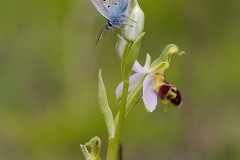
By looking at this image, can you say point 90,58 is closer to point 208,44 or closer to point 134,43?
point 208,44

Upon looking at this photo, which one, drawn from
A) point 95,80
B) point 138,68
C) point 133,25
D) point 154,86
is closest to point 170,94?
point 154,86

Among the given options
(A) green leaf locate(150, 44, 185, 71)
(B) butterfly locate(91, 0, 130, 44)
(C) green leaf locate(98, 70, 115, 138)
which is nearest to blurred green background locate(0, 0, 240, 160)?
(A) green leaf locate(150, 44, 185, 71)

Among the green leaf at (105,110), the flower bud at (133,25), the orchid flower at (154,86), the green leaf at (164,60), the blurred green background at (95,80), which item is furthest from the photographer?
the blurred green background at (95,80)

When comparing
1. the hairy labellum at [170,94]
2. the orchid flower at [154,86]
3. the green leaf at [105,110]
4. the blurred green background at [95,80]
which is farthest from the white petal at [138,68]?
the blurred green background at [95,80]

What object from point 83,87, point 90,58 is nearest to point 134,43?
point 83,87

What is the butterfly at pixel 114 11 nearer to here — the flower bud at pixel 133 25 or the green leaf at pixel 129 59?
the flower bud at pixel 133 25

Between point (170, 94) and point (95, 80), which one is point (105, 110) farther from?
point (95, 80)
